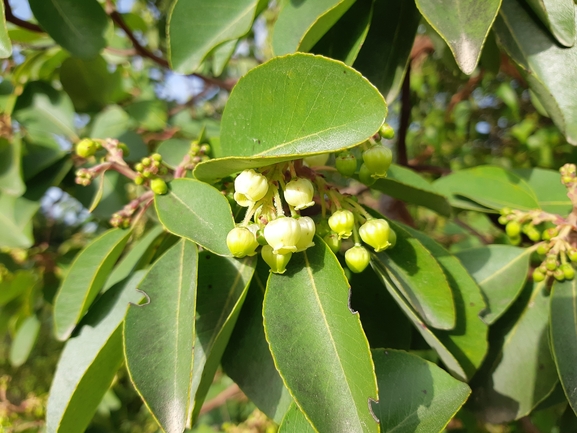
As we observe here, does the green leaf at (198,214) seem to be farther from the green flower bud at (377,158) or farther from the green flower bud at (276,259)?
the green flower bud at (377,158)

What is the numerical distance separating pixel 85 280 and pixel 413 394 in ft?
2.70

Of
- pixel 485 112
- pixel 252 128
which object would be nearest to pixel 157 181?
pixel 252 128

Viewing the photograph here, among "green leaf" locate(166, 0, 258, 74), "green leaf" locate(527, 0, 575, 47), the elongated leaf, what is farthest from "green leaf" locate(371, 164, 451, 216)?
"green leaf" locate(166, 0, 258, 74)

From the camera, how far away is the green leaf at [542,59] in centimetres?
93

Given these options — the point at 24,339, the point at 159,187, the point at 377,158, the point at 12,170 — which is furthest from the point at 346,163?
the point at 24,339

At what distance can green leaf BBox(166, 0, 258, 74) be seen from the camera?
1.07 metres

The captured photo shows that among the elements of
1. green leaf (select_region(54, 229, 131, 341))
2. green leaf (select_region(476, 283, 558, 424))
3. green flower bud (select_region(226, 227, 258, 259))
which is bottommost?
Answer: green leaf (select_region(476, 283, 558, 424))

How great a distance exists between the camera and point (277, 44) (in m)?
1.00

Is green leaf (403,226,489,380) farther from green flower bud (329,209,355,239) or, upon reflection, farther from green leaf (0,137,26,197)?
green leaf (0,137,26,197)

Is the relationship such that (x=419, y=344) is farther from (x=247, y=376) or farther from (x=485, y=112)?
(x=485, y=112)

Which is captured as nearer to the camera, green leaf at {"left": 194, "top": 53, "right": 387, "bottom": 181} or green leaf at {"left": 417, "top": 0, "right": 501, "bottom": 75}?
green leaf at {"left": 194, "top": 53, "right": 387, "bottom": 181}

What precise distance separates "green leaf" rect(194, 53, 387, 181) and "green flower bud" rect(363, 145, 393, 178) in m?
0.18

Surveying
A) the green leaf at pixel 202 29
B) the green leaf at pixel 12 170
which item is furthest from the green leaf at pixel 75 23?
the green leaf at pixel 12 170

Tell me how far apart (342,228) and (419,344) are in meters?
0.55
